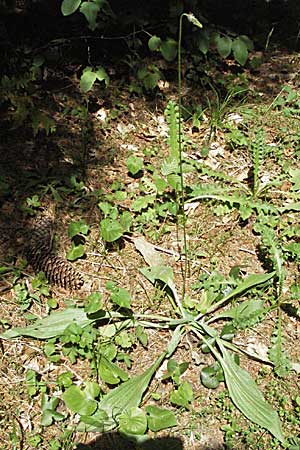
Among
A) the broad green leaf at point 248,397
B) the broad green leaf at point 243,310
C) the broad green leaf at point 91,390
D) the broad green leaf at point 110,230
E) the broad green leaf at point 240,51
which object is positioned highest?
the broad green leaf at point 240,51

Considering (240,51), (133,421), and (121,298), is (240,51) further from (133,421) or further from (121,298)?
(133,421)

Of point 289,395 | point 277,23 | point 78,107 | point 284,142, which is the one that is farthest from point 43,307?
point 277,23

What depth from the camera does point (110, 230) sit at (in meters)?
3.05

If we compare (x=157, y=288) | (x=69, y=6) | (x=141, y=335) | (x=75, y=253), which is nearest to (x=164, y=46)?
(x=69, y=6)

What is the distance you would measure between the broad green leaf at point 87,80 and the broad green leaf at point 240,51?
94 cm

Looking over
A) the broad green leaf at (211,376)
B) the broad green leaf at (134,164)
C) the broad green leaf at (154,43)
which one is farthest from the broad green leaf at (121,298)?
the broad green leaf at (154,43)

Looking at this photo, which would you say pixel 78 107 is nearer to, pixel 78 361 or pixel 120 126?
pixel 120 126

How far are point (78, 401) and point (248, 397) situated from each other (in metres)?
0.75

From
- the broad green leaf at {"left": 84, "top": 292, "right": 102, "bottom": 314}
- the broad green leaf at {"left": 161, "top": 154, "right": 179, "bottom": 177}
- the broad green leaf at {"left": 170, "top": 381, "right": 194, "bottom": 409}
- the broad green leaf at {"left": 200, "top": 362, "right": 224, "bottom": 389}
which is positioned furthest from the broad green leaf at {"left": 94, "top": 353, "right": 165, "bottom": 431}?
the broad green leaf at {"left": 161, "top": 154, "right": 179, "bottom": 177}

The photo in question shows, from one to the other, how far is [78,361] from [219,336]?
685 millimetres

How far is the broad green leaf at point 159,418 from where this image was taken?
250 cm

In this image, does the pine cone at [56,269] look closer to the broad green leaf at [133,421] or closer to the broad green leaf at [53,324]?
the broad green leaf at [53,324]

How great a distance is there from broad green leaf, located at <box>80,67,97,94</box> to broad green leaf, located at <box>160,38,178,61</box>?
1.56 ft

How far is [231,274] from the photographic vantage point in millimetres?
3064
